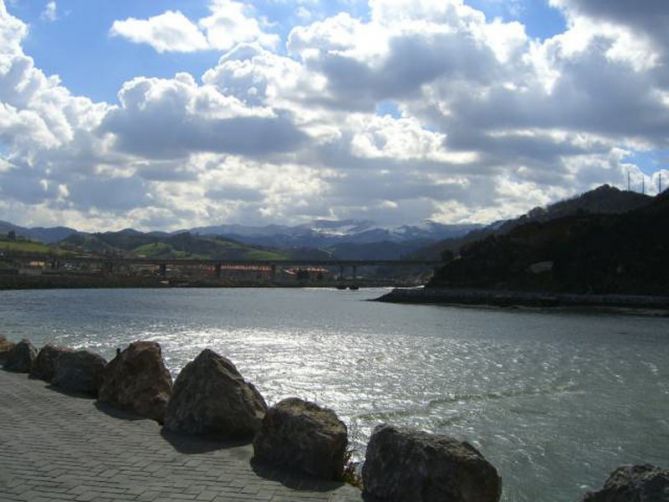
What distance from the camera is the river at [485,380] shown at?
56.4 feet

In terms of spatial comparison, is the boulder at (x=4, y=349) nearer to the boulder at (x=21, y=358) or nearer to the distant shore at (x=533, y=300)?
the boulder at (x=21, y=358)

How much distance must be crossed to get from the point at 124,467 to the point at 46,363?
39.5ft

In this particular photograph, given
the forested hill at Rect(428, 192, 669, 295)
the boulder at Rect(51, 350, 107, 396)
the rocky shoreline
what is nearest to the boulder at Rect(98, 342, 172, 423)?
the rocky shoreline

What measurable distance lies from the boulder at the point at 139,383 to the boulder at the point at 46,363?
4.09 metres

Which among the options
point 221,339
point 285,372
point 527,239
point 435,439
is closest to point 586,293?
point 527,239

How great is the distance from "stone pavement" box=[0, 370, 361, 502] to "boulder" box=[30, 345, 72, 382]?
6.10 m

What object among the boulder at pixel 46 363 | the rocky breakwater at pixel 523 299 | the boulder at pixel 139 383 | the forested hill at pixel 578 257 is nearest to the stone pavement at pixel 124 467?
the boulder at pixel 139 383

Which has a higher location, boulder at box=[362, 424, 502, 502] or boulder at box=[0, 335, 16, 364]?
boulder at box=[362, 424, 502, 502]

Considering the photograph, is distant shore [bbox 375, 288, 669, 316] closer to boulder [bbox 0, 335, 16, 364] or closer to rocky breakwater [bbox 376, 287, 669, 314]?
rocky breakwater [bbox 376, 287, 669, 314]

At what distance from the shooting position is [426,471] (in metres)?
9.62

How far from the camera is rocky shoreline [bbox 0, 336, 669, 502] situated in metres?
9.51

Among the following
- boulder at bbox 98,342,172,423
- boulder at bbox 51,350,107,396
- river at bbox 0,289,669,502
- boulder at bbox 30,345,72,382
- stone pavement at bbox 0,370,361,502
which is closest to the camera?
stone pavement at bbox 0,370,361,502

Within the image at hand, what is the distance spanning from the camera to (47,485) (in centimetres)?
962

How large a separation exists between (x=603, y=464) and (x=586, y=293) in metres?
116
